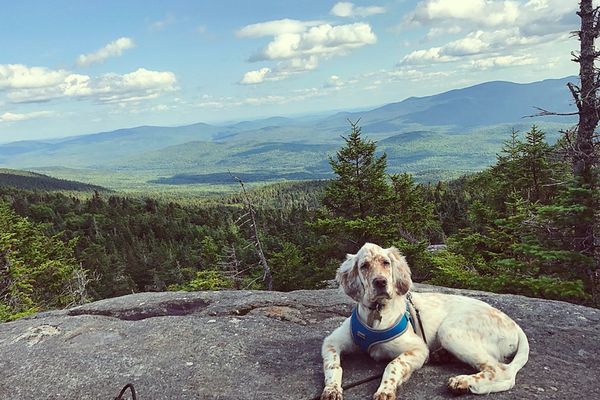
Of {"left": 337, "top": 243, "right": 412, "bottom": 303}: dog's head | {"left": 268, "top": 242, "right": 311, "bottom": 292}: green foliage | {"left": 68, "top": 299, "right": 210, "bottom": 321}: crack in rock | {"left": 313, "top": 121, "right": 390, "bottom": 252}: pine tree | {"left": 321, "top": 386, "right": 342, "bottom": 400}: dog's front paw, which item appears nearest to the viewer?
{"left": 321, "top": 386, "right": 342, "bottom": 400}: dog's front paw

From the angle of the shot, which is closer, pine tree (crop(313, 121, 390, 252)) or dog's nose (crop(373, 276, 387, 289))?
dog's nose (crop(373, 276, 387, 289))

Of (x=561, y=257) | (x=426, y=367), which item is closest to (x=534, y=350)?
(x=426, y=367)

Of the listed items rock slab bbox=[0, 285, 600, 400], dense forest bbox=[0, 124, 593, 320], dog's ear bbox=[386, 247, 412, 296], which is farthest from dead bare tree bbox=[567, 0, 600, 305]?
dog's ear bbox=[386, 247, 412, 296]

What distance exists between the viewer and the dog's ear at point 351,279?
609 cm

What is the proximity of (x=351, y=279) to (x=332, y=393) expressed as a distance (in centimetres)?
148

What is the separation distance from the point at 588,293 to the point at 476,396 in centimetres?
1065

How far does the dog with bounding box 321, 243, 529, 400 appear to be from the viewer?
5738 mm

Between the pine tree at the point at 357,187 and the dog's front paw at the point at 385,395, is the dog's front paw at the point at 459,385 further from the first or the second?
the pine tree at the point at 357,187

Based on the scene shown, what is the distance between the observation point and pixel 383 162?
27297 millimetres

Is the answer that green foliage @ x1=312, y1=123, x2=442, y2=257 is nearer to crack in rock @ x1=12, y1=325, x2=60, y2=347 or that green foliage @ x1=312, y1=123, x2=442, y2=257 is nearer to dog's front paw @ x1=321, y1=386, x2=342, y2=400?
crack in rock @ x1=12, y1=325, x2=60, y2=347

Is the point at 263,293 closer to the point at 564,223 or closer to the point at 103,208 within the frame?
the point at 564,223

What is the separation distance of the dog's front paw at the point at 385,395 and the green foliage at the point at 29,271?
88.3 feet

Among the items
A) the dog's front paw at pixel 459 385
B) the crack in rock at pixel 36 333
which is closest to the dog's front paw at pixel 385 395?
the dog's front paw at pixel 459 385

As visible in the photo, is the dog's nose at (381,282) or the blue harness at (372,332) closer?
the dog's nose at (381,282)
